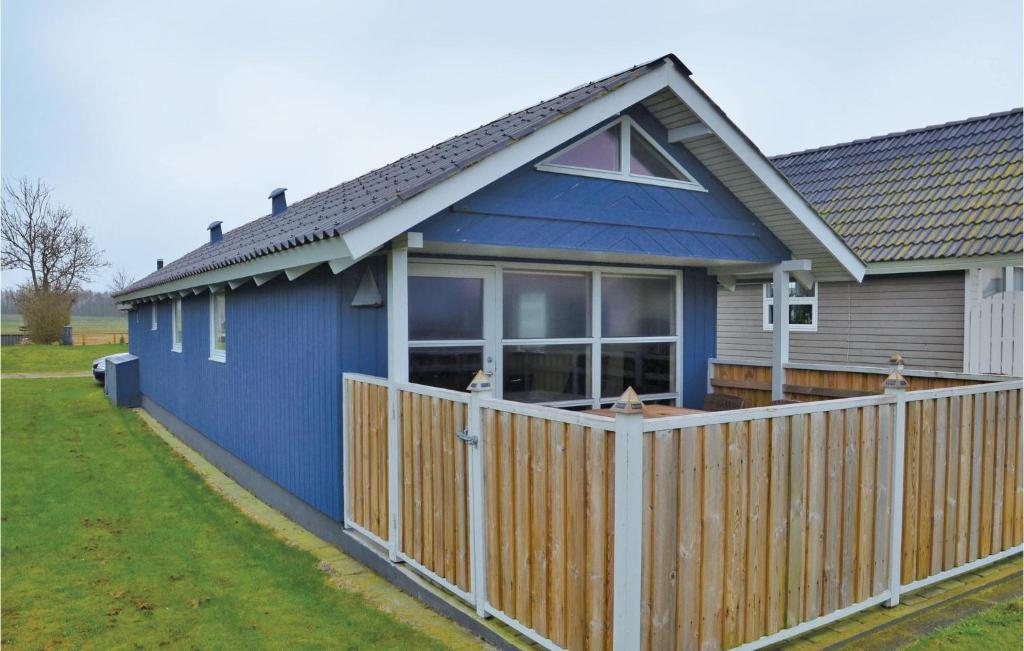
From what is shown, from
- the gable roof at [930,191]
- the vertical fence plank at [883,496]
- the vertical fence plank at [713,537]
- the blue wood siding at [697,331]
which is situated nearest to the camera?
the vertical fence plank at [713,537]

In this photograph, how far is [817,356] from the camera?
11.1 meters

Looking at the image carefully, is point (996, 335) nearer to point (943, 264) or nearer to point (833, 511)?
point (943, 264)

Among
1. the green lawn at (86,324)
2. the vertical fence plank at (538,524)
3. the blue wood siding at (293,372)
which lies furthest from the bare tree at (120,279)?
the vertical fence plank at (538,524)

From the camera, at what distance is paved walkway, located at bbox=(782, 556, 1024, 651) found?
396cm

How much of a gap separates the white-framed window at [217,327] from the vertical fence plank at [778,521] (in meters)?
7.66

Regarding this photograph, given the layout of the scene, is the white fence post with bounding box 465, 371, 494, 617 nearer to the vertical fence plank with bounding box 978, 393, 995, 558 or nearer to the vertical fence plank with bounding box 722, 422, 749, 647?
the vertical fence plank with bounding box 722, 422, 749, 647

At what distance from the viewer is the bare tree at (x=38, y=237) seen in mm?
35906

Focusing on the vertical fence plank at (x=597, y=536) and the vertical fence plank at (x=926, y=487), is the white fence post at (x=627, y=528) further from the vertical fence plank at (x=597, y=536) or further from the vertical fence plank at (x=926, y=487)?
the vertical fence plank at (x=926, y=487)

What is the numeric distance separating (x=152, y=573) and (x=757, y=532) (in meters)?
4.67

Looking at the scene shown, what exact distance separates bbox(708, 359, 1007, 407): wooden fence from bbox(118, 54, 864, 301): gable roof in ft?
3.83

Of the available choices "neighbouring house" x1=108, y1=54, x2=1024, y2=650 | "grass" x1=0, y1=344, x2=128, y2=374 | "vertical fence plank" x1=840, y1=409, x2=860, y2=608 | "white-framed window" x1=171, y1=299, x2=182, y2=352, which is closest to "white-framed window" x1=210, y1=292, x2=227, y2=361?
"neighbouring house" x1=108, y1=54, x2=1024, y2=650

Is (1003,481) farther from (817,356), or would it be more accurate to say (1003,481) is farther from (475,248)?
(817,356)

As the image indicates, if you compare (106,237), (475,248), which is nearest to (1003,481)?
(475,248)

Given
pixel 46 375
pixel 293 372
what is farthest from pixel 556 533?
pixel 46 375
